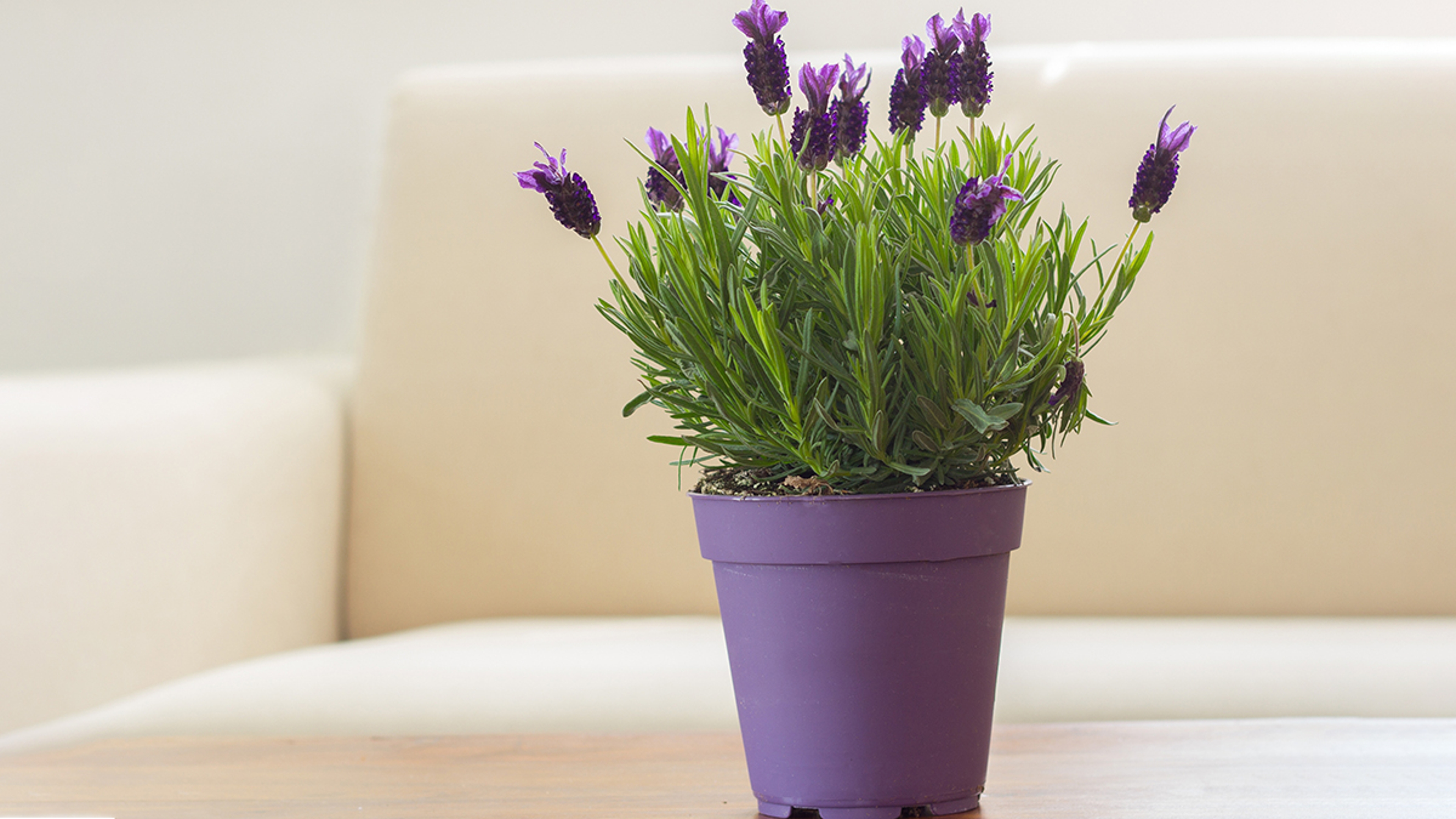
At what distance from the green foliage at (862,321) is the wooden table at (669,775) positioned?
17 cm

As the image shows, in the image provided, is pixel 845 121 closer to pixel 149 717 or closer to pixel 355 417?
pixel 149 717

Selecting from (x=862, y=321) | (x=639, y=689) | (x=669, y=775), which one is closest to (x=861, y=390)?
(x=862, y=321)

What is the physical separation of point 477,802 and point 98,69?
1.74m

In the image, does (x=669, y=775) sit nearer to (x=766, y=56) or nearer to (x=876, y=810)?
(x=876, y=810)

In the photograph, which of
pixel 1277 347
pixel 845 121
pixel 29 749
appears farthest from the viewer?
pixel 1277 347

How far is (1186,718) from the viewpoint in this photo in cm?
99

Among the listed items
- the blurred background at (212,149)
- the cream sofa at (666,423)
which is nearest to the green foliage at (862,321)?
the cream sofa at (666,423)

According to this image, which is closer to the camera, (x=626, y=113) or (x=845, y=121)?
(x=845, y=121)

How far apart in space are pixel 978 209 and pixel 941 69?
105 millimetres

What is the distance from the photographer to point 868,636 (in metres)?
0.50

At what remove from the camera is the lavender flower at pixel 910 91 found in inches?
20.1

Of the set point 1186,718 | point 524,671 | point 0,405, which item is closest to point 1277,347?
point 1186,718

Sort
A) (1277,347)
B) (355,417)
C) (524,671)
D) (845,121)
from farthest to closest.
Answer: (355,417) → (1277,347) → (524,671) → (845,121)

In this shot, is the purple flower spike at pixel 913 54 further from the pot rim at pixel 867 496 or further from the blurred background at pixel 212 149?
the blurred background at pixel 212 149
